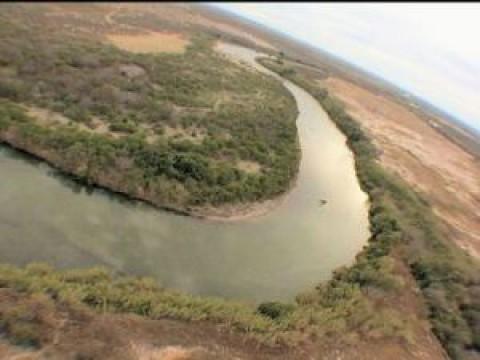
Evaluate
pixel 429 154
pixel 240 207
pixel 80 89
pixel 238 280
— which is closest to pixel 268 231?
pixel 240 207

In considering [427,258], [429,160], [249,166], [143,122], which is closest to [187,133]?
[143,122]

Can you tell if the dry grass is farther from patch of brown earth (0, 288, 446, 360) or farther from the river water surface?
patch of brown earth (0, 288, 446, 360)

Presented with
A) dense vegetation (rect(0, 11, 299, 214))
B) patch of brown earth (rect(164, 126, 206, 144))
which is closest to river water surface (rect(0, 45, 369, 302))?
dense vegetation (rect(0, 11, 299, 214))

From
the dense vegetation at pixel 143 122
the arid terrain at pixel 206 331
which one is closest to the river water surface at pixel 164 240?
the dense vegetation at pixel 143 122

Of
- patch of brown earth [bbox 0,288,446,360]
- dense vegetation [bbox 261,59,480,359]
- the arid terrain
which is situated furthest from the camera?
dense vegetation [bbox 261,59,480,359]

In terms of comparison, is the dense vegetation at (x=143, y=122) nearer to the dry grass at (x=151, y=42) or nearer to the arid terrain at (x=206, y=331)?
the arid terrain at (x=206, y=331)
